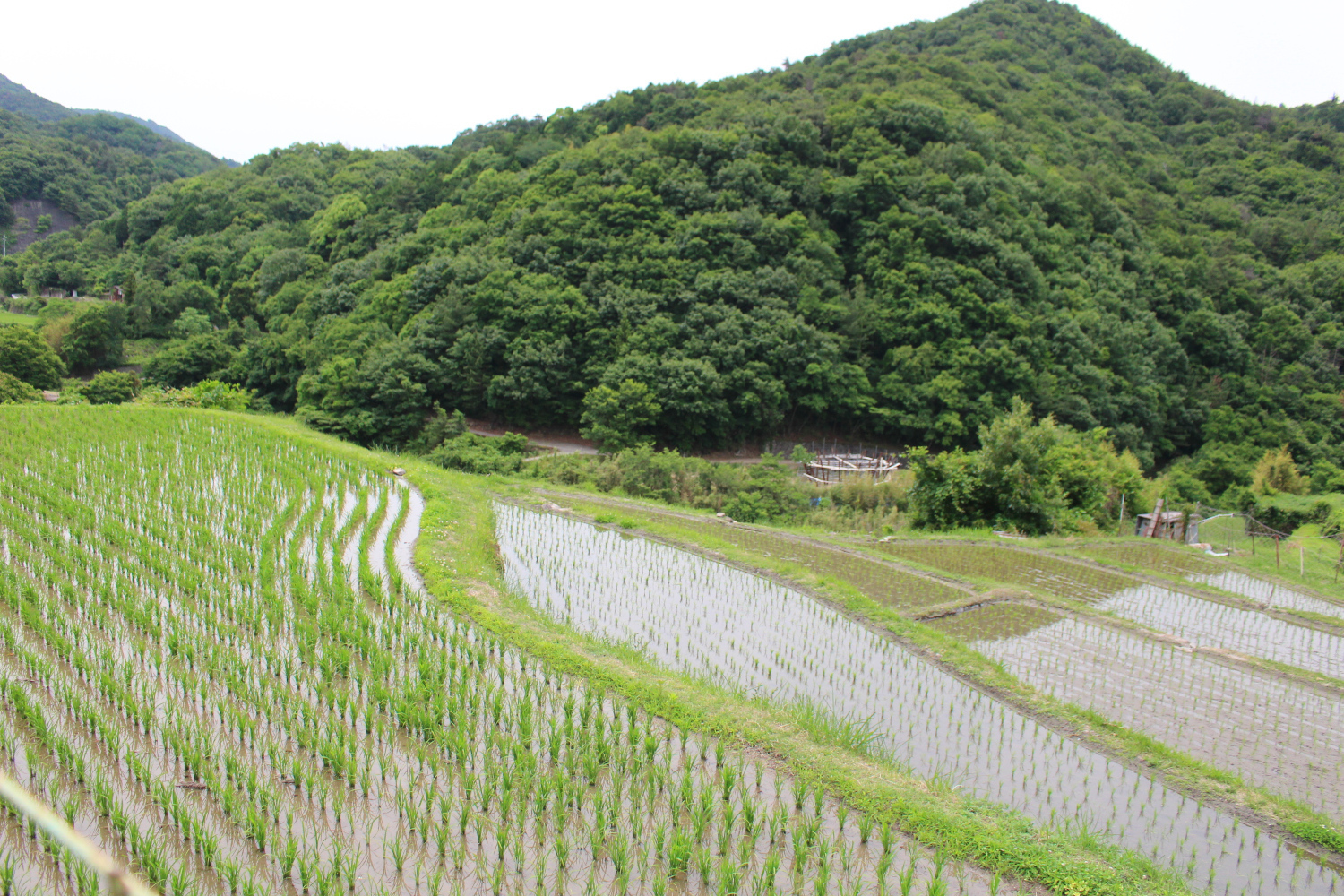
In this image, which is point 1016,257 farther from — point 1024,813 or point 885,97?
point 1024,813

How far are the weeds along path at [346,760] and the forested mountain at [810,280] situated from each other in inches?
789

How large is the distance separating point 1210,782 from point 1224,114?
66683mm

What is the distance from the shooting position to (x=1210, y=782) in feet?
19.1

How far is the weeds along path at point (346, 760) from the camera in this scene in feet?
14.3

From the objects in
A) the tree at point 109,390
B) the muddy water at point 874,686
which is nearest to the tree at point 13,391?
the tree at point 109,390

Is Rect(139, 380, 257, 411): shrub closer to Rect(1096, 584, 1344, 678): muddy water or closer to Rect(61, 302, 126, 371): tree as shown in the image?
Rect(61, 302, 126, 371): tree

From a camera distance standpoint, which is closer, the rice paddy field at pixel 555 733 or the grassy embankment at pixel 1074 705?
the rice paddy field at pixel 555 733

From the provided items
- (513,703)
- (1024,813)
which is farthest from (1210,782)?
(513,703)

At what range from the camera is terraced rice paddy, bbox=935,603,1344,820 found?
6.28 metres

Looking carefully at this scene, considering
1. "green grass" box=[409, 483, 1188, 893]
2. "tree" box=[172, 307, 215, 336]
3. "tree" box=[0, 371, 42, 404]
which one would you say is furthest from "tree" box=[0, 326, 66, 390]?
"green grass" box=[409, 483, 1188, 893]

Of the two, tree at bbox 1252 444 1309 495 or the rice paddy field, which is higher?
tree at bbox 1252 444 1309 495

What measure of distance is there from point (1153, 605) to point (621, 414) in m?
19.1

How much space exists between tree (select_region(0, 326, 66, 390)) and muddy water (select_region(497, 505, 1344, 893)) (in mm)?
30558

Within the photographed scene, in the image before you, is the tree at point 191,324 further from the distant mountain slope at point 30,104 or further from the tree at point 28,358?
the distant mountain slope at point 30,104
